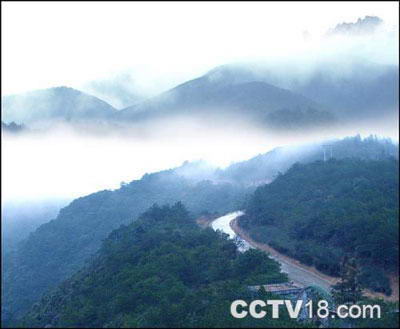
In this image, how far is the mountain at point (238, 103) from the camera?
6738 cm

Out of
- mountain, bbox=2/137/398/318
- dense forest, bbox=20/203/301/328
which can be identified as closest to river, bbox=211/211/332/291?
dense forest, bbox=20/203/301/328

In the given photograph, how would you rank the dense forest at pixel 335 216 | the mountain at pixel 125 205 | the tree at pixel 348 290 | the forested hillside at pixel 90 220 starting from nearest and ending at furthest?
the tree at pixel 348 290 → the dense forest at pixel 335 216 → the forested hillside at pixel 90 220 → the mountain at pixel 125 205

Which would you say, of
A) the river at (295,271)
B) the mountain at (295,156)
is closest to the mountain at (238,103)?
the mountain at (295,156)

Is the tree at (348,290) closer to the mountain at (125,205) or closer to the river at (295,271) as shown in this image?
the river at (295,271)

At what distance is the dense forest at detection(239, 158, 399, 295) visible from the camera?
26.6m

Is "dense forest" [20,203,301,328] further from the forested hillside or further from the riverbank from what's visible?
the forested hillside

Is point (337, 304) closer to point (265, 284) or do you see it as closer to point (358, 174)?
point (265, 284)

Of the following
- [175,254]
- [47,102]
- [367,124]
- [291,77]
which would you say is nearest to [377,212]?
[175,254]

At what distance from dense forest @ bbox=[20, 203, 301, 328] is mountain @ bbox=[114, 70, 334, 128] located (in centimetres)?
3290

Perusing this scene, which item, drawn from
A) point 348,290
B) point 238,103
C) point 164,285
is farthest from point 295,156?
point 348,290

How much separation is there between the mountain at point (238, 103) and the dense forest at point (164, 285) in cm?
3290

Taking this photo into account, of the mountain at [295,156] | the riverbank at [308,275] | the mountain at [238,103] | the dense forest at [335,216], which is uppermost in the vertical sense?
the mountain at [238,103]

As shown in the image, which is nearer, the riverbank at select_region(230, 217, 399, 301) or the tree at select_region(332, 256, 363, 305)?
the tree at select_region(332, 256, 363, 305)

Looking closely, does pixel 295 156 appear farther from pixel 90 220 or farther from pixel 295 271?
pixel 295 271
